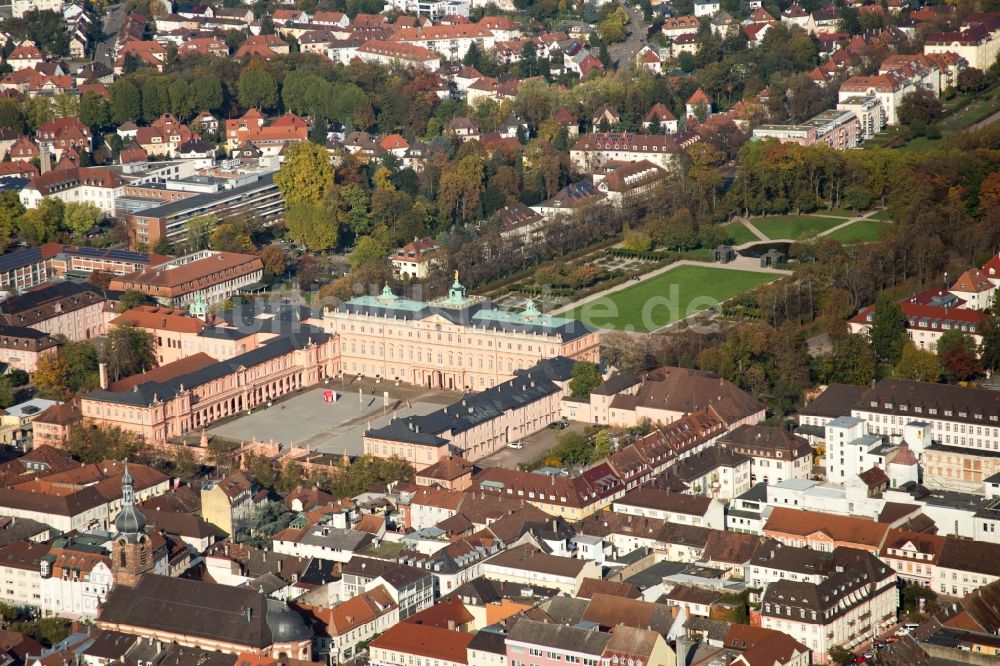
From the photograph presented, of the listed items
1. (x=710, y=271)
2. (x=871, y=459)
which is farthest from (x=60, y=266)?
(x=871, y=459)

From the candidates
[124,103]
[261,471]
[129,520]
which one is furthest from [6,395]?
[124,103]

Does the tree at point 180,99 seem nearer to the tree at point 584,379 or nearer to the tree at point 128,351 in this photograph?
the tree at point 128,351

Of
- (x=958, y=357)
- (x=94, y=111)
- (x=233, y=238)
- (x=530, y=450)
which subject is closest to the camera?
(x=530, y=450)

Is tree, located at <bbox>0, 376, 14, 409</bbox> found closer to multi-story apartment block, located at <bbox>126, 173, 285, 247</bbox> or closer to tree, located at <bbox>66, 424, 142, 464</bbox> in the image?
tree, located at <bbox>66, 424, 142, 464</bbox>

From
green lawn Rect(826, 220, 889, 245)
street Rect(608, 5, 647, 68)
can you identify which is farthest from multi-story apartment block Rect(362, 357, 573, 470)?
street Rect(608, 5, 647, 68)

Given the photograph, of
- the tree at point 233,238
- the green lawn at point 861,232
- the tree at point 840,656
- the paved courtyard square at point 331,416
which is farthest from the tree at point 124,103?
the tree at point 840,656

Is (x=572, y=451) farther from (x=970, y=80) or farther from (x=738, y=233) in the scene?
(x=970, y=80)
